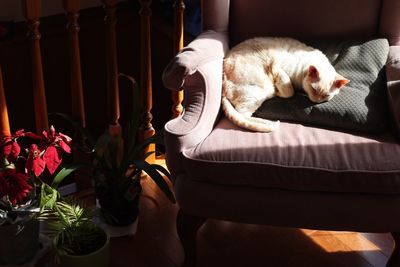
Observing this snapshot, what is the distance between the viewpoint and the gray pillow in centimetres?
186

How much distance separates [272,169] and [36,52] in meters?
0.89

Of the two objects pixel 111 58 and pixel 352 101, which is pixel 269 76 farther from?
pixel 111 58

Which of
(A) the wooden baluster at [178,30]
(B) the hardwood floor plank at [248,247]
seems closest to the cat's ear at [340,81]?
(B) the hardwood floor plank at [248,247]

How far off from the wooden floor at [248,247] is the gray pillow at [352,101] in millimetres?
489

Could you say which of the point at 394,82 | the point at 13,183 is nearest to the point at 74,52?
the point at 13,183

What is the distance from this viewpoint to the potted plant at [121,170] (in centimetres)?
199

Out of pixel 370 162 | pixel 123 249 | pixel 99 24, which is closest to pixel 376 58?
pixel 370 162

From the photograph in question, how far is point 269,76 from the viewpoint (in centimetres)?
199

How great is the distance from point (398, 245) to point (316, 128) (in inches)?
17.8

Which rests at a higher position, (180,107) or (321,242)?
(180,107)

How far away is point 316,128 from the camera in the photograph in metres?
1.88

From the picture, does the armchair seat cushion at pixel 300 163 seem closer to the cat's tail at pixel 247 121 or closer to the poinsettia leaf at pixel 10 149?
the cat's tail at pixel 247 121

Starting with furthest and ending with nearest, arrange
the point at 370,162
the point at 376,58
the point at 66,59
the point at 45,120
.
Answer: the point at 66,59, the point at 45,120, the point at 376,58, the point at 370,162

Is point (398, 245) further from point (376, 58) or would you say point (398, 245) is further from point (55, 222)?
point (55, 222)
